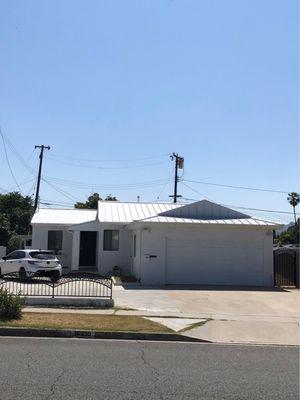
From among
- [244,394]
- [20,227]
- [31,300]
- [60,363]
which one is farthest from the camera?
[20,227]

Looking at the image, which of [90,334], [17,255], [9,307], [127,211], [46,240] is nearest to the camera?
[90,334]

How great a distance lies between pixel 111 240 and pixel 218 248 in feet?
23.7

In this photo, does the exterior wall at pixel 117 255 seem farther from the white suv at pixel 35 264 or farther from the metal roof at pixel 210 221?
the white suv at pixel 35 264

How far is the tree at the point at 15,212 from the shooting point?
2314 inches

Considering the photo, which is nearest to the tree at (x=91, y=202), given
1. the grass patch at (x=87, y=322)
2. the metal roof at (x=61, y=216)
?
the metal roof at (x=61, y=216)

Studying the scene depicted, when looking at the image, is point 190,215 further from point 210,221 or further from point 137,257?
point 137,257

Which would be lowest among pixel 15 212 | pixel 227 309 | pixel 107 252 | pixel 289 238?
pixel 227 309

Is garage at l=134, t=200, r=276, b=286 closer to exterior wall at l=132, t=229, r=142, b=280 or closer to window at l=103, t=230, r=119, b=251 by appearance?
exterior wall at l=132, t=229, r=142, b=280

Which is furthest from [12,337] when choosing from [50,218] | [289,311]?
[50,218]

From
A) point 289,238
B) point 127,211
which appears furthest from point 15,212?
point 289,238

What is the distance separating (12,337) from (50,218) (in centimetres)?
2197

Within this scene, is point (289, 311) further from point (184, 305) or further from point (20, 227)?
point (20, 227)

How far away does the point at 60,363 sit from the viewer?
8.53 metres

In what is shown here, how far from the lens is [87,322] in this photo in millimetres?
12859
